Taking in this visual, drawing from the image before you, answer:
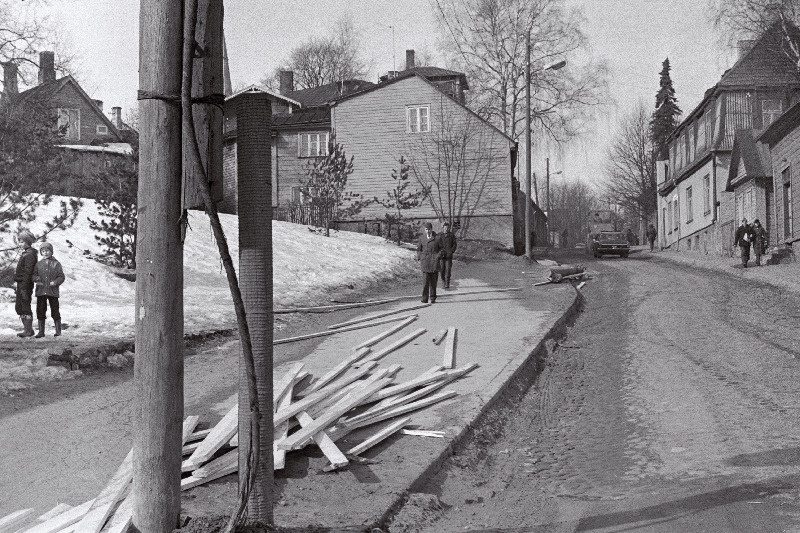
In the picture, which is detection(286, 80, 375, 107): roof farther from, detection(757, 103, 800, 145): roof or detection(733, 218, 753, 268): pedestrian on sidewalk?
detection(733, 218, 753, 268): pedestrian on sidewalk

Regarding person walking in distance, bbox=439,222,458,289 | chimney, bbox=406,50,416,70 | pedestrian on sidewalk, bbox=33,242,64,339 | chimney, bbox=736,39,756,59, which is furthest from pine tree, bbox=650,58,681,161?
pedestrian on sidewalk, bbox=33,242,64,339

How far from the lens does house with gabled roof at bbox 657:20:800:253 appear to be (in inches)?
1496

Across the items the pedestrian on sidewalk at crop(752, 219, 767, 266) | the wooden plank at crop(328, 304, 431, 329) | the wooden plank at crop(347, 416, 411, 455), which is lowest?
the wooden plank at crop(347, 416, 411, 455)

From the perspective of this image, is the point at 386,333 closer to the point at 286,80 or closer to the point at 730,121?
the point at 730,121

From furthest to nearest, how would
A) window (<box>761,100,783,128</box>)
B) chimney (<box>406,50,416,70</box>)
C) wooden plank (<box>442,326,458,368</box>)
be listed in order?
chimney (<box>406,50,416,70</box>) < window (<box>761,100,783,128</box>) < wooden plank (<box>442,326,458,368</box>)

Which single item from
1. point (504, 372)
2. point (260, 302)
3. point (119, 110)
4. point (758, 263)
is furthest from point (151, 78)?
point (119, 110)

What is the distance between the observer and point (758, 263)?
28.8m

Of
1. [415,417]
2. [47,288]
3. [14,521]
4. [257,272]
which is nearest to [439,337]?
[415,417]

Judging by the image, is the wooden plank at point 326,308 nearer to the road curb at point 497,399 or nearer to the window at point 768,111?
the road curb at point 497,399

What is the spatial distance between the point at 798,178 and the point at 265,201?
2810 centimetres

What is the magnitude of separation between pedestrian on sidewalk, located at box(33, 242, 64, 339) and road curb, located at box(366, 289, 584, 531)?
7.60 m

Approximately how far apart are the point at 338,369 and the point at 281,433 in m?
3.41

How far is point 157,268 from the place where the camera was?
4516 mm

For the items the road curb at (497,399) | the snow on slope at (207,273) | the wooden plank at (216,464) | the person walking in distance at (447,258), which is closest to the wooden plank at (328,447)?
the road curb at (497,399)
